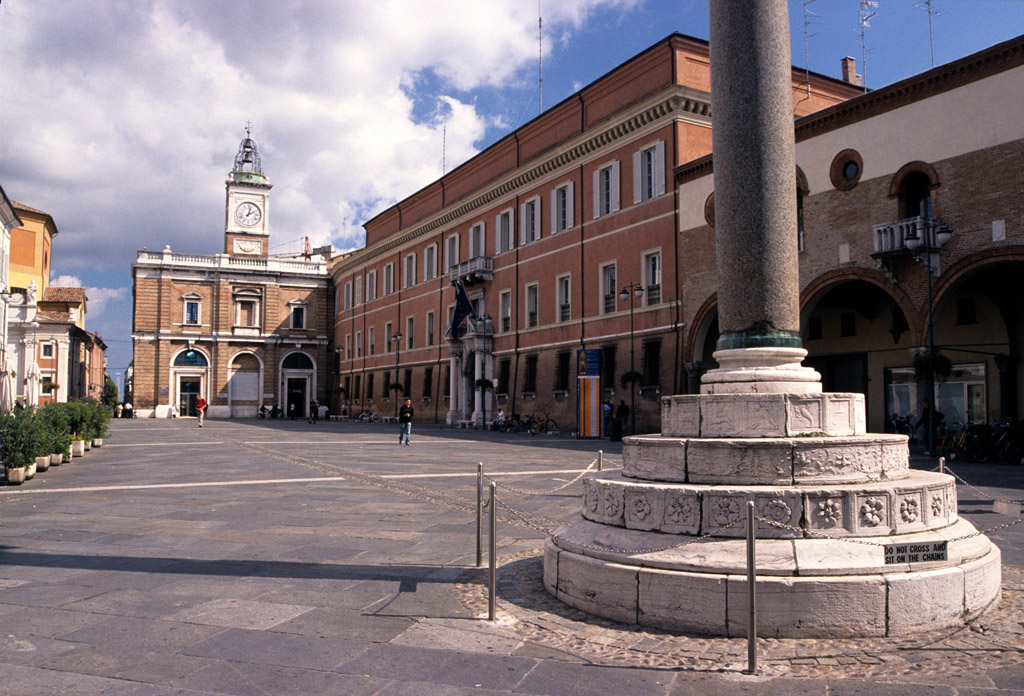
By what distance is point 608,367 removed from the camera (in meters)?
32.2

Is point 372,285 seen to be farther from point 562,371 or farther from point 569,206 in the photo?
point 562,371

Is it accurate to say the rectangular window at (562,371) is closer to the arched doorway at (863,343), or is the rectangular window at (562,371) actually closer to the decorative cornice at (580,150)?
the decorative cornice at (580,150)

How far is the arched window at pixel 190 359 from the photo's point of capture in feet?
215

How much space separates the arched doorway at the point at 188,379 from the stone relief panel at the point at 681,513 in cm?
6464

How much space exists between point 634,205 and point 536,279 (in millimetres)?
8009

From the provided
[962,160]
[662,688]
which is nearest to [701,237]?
[962,160]

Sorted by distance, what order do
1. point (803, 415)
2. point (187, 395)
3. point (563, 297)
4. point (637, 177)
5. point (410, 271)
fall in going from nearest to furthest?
point (803, 415) < point (637, 177) < point (563, 297) < point (410, 271) < point (187, 395)

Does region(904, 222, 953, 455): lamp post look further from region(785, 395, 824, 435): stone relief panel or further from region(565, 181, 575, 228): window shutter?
A: region(565, 181, 575, 228): window shutter

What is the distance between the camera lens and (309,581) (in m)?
6.83

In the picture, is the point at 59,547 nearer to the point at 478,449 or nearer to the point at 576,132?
the point at 478,449

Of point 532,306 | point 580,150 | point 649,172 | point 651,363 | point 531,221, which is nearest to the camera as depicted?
point 651,363

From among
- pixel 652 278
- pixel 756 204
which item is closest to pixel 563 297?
pixel 652 278

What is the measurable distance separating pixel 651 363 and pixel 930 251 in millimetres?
11747

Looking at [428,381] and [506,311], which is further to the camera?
[428,381]
